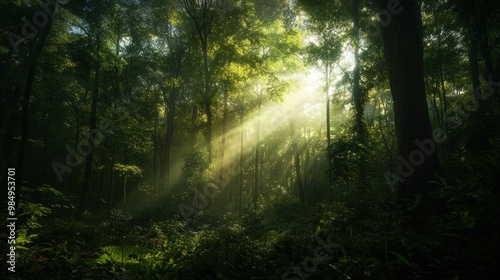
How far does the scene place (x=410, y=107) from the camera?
584cm

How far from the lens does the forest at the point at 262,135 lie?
4.41 metres

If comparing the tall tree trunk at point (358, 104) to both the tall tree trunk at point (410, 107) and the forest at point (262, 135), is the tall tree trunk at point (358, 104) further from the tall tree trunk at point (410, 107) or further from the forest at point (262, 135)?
the tall tree trunk at point (410, 107)

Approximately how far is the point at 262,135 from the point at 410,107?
2340 centimetres

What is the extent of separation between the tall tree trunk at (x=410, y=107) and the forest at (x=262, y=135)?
0.09 feet

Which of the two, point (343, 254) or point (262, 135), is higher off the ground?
point (262, 135)

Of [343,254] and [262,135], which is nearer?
[343,254]

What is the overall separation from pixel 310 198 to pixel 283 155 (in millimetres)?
6569

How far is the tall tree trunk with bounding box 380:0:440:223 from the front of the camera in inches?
214

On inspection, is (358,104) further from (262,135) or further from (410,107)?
(262,135)

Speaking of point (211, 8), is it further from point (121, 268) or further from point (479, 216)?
point (479, 216)

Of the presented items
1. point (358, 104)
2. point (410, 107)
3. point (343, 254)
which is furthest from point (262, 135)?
point (343, 254)

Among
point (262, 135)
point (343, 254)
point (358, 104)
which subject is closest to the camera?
point (343, 254)

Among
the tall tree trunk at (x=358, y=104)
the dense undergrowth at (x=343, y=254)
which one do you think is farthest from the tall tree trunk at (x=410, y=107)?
the tall tree trunk at (x=358, y=104)

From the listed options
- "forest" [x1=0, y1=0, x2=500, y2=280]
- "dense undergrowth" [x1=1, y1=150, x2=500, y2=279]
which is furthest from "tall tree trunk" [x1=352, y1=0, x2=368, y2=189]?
"dense undergrowth" [x1=1, y1=150, x2=500, y2=279]
